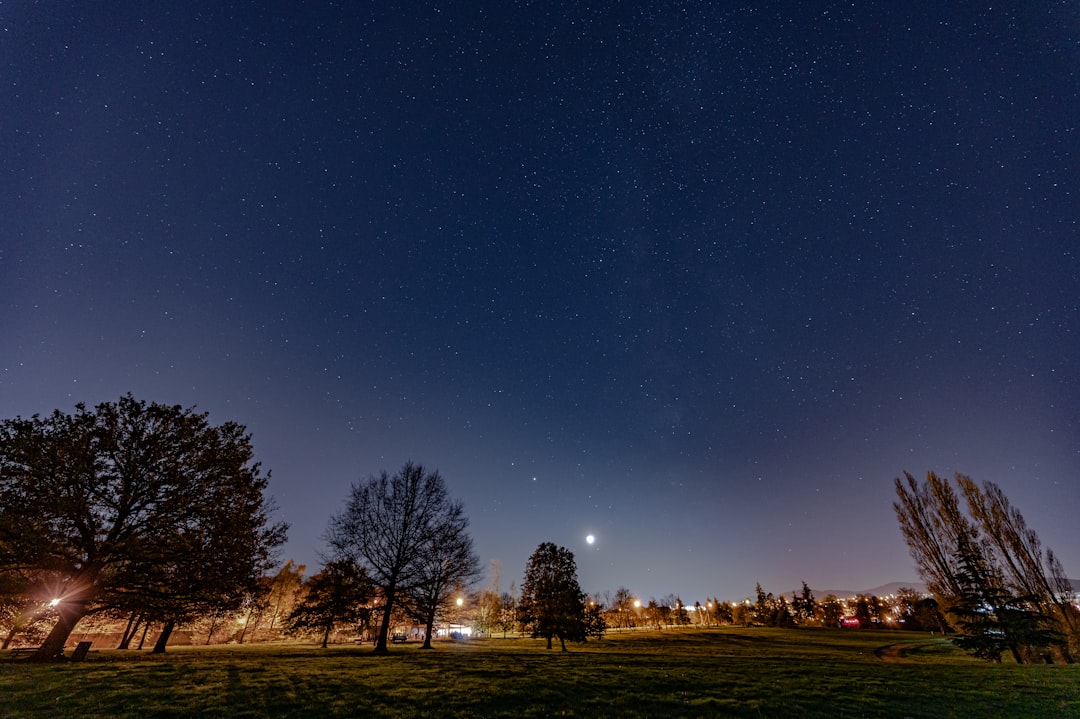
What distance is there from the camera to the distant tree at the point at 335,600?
30200 mm

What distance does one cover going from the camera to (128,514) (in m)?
22.6

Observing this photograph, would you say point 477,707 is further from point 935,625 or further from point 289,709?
point 935,625

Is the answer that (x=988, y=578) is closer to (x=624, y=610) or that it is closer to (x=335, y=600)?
(x=335, y=600)

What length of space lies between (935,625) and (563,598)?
105 metres

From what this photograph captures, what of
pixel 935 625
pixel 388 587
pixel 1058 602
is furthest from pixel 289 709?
pixel 935 625

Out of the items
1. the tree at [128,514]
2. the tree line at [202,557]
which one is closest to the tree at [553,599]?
the tree line at [202,557]

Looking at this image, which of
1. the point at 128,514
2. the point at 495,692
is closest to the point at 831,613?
the point at 495,692

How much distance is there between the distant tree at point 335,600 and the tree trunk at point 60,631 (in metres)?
11.3

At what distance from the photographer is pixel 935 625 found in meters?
91.9

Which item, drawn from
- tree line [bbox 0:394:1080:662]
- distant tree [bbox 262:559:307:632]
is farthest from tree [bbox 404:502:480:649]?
distant tree [bbox 262:559:307:632]

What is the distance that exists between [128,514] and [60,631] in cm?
565

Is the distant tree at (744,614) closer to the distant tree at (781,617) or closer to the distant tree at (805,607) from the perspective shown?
the distant tree at (781,617)

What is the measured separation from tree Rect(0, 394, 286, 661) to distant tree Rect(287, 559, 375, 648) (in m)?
7.47

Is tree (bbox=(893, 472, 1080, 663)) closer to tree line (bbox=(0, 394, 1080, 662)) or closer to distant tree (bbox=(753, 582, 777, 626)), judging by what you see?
tree line (bbox=(0, 394, 1080, 662))
